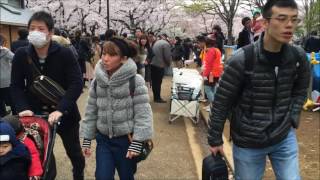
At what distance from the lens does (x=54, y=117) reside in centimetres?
362

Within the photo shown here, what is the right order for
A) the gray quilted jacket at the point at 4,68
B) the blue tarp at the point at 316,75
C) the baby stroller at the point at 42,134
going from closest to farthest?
the baby stroller at the point at 42,134 → the gray quilted jacket at the point at 4,68 → the blue tarp at the point at 316,75

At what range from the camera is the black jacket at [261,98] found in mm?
2980

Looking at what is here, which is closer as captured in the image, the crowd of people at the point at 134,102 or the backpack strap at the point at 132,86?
the crowd of people at the point at 134,102

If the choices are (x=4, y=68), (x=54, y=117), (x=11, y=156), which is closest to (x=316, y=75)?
(x=4, y=68)

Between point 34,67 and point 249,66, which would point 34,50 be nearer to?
point 34,67

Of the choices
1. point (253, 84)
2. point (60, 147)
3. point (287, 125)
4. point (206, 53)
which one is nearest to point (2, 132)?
point (253, 84)

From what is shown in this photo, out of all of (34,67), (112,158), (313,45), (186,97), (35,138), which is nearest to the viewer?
(35,138)

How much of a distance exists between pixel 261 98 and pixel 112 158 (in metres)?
1.40

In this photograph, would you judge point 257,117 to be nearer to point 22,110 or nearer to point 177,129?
point 22,110

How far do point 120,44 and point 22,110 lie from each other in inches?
39.7

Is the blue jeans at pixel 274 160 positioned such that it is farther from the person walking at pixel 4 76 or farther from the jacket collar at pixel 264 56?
the person walking at pixel 4 76

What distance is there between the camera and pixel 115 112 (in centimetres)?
365

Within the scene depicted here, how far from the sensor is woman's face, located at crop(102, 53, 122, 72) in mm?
3592

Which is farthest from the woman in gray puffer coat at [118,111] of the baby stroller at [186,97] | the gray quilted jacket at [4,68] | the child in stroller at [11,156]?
the baby stroller at [186,97]
